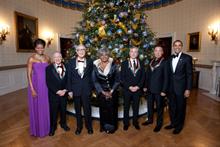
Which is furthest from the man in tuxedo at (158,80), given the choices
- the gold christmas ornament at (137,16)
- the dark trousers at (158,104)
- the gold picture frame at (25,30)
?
the gold picture frame at (25,30)

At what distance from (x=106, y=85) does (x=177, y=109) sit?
1.35m

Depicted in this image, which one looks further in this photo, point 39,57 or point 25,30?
point 25,30

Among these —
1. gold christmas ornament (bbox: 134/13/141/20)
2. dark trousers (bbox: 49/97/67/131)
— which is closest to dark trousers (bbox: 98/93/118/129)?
dark trousers (bbox: 49/97/67/131)

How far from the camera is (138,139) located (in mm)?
2615

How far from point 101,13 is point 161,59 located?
1.91 metres

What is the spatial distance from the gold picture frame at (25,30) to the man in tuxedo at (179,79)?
5367 mm

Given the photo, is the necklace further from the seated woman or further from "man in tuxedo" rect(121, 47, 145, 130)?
"man in tuxedo" rect(121, 47, 145, 130)

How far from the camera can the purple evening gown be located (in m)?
2.62

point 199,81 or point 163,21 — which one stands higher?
point 163,21

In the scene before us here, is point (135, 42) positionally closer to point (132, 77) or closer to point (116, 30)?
point (116, 30)

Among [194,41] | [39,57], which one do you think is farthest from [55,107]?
[194,41]

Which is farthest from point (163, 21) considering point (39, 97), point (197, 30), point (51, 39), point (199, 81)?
point (39, 97)

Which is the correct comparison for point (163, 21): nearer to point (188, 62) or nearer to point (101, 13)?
point (101, 13)

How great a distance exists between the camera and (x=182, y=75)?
8.68 ft
